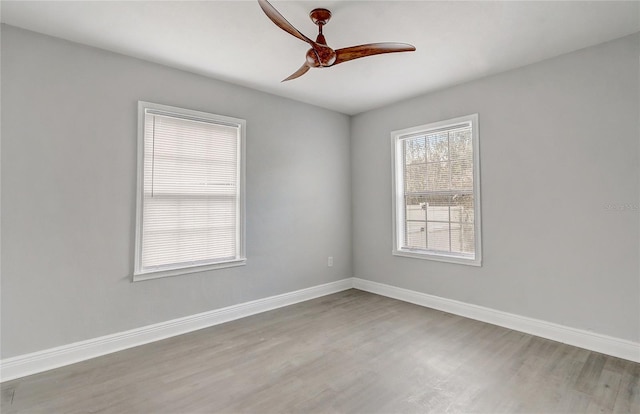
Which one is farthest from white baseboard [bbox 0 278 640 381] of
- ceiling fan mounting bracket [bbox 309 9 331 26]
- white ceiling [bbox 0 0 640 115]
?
ceiling fan mounting bracket [bbox 309 9 331 26]

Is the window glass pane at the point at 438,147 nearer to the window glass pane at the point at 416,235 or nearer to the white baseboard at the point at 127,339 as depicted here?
the window glass pane at the point at 416,235

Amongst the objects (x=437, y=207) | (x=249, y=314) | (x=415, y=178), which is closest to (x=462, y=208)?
(x=437, y=207)

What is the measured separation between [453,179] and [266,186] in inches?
90.3

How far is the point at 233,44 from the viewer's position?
2.68 metres

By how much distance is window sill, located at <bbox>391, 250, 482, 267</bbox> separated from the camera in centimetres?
347

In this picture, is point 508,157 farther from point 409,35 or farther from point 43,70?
point 43,70

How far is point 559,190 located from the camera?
113 inches

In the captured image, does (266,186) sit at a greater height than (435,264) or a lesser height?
greater

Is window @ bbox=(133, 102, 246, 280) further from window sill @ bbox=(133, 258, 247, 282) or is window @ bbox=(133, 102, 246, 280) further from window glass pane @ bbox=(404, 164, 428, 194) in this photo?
window glass pane @ bbox=(404, 164, 428, 194)

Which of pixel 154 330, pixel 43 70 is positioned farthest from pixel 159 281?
pixel 43 70

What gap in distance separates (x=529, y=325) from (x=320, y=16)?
3391mm

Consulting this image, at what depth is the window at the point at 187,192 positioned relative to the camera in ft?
9.72

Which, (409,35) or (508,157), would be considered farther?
(508,157)

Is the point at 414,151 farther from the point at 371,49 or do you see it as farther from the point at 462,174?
the point at 371,49
